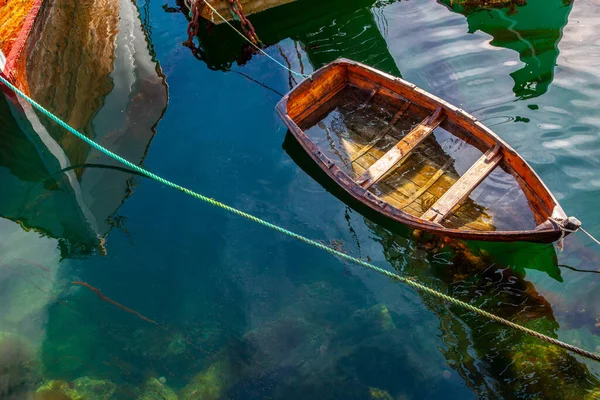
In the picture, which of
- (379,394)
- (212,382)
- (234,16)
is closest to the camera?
(379,394)

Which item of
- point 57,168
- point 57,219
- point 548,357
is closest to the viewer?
point 548,357

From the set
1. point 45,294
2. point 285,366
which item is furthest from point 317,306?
point 45,294

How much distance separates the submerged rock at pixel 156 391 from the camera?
7695 millimetres

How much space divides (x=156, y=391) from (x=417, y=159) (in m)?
6.47

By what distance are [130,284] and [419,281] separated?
5.33m

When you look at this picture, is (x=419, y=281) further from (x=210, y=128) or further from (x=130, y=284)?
(x=210, y=128)

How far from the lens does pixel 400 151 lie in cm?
952

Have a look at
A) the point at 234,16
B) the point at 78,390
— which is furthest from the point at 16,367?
the point at 234,16

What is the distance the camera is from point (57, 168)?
1109 centimetres

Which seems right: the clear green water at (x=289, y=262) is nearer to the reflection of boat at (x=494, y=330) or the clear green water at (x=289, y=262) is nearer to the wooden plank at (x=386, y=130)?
the reflection of boat at (x=494, y=330)

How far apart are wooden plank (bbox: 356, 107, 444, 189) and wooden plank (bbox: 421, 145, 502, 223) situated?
1236mm

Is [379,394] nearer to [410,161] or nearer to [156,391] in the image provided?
[156,391]

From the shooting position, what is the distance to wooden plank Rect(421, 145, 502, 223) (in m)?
8.26

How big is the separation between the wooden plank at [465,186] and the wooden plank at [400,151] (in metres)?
1.24
